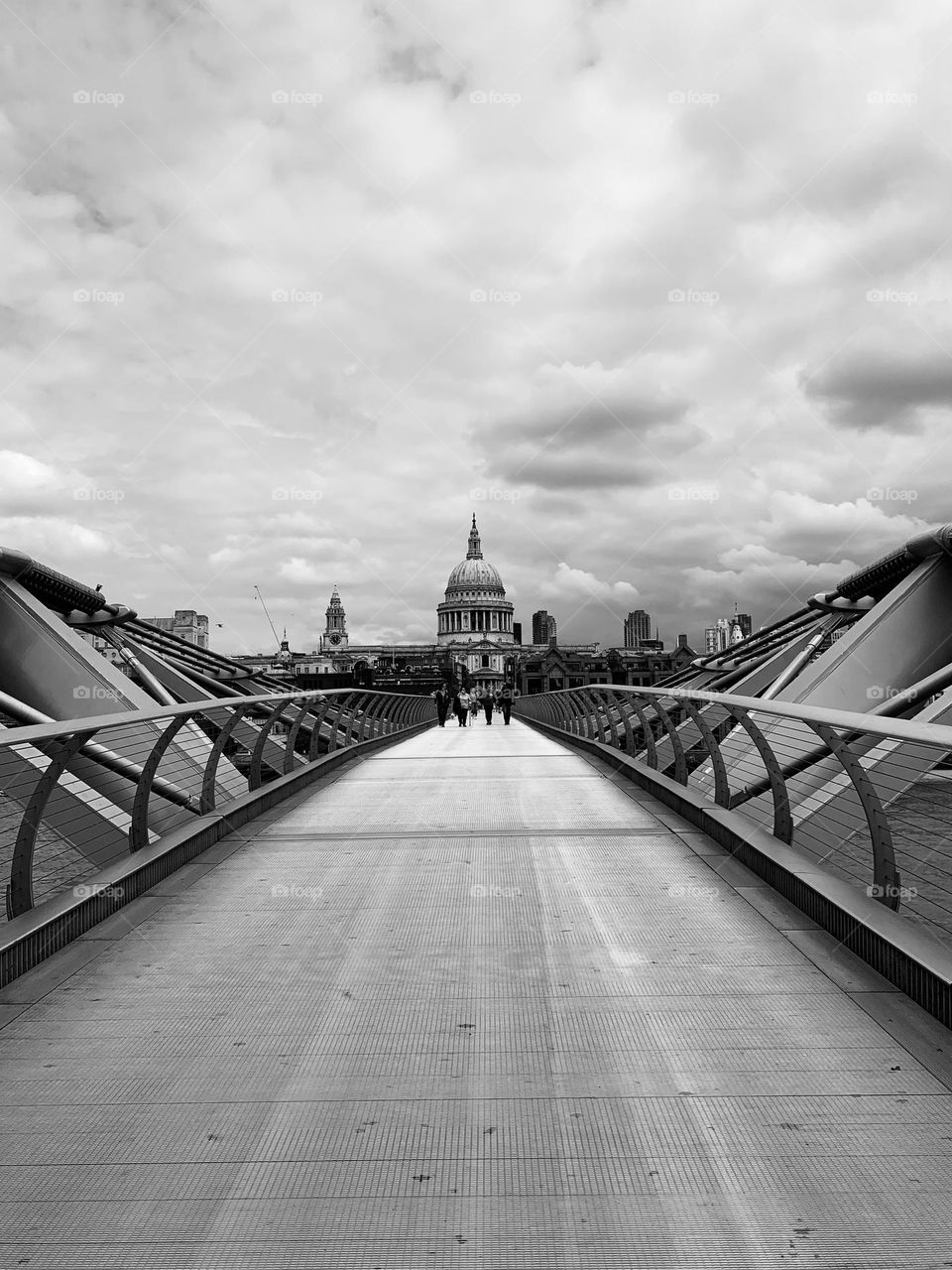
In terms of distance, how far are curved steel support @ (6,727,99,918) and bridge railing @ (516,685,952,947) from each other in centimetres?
376

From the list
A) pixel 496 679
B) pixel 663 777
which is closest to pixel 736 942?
pixel 663 777

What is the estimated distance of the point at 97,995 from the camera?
443cm

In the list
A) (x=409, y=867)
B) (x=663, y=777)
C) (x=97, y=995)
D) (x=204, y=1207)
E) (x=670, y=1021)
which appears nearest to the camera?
(x=204, y=1207)

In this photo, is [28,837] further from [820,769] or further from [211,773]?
[820,769]

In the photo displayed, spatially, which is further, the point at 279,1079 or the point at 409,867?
the point at 409,867

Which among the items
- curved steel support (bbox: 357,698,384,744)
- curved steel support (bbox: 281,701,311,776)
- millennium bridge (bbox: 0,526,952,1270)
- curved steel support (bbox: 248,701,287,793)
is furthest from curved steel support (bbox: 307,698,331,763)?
curved steel support (bbox: 357,698,384,744)

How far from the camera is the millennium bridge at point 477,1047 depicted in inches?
105

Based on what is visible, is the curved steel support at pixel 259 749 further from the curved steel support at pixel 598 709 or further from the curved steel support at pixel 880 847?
the curved steel support at pixel 598 709

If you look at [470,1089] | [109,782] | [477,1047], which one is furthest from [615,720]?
[470,1089]

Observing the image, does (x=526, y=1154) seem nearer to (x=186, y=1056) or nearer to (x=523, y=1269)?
(x=523, y=1269)

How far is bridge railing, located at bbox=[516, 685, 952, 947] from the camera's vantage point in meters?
5.00

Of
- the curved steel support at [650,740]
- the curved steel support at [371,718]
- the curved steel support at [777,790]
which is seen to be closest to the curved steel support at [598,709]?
the curved steel support at [371,718]

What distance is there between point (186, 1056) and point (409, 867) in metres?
3.31

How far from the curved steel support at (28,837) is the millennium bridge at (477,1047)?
2 cm
